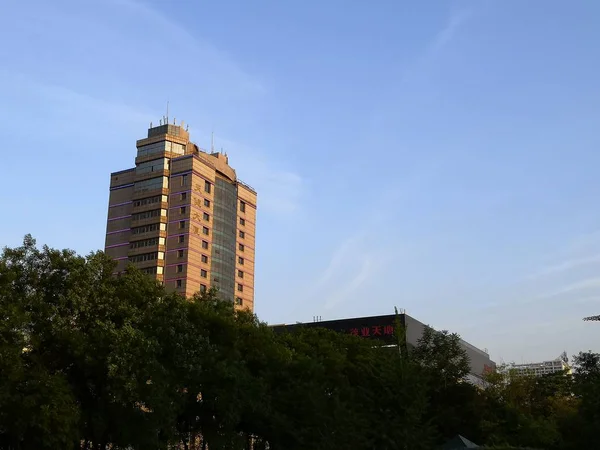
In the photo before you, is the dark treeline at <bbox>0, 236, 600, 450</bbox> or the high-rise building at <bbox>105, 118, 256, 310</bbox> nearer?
the dark treeline at <bbox>0, 236, 600, 450</bbox>

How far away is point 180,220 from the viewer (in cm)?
10719

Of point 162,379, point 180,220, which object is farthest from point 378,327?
point 162,379

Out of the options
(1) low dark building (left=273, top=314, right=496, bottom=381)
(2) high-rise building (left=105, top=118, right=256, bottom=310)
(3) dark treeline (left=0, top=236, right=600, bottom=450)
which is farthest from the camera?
(2) high-rise building (left=105, top=118, right=256, bottom=310)

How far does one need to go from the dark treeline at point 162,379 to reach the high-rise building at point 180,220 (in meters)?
64.9

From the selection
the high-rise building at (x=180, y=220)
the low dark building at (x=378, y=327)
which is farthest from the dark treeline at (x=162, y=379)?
the high-rise building at (x=180, y=220)

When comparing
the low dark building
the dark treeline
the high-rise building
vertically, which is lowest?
the dark treeline

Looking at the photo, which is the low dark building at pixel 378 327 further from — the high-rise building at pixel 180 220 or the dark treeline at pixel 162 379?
the dark treeline at pixel 162 379

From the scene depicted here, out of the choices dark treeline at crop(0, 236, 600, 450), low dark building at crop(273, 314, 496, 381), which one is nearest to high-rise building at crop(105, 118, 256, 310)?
low dark building at crop(273, 314, 496, 381)

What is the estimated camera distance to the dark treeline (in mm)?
26344

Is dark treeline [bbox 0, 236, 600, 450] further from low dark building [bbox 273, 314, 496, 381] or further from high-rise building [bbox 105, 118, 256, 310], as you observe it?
high-rise building [bbox 105, 118, 256, 310]

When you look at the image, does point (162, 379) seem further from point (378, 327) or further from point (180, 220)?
point (180, 220)

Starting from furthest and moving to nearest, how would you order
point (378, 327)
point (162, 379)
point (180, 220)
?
point (180, 220)
point (378, 327)
point (162, 379)

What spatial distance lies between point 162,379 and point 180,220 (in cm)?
7580

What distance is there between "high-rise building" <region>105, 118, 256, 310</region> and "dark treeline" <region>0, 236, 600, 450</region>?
213 ft
